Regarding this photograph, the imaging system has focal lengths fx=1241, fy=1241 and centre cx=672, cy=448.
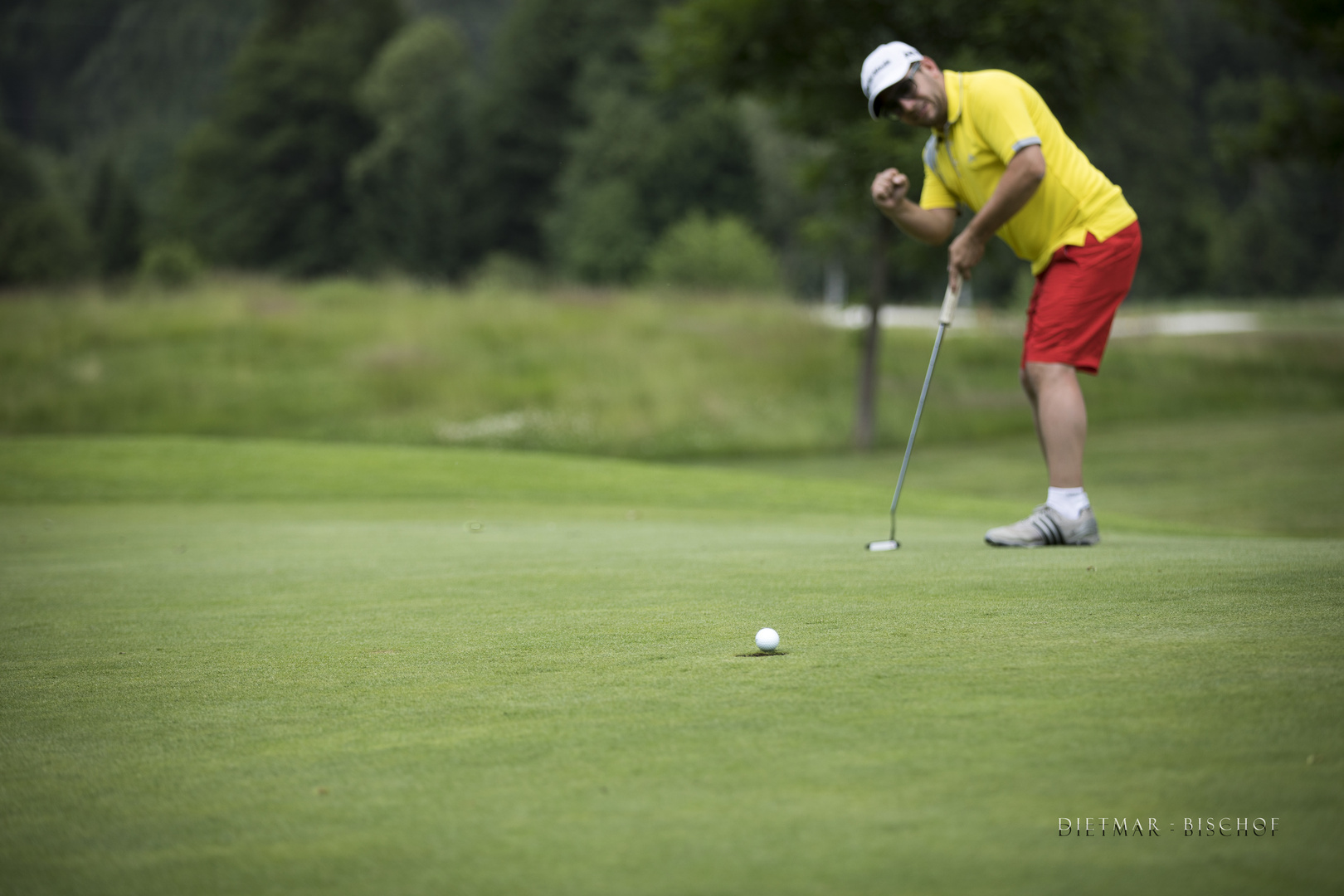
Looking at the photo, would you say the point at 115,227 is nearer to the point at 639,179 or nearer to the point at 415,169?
the point at 415,169

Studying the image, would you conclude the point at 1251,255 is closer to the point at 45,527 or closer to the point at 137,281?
the point at 137,281

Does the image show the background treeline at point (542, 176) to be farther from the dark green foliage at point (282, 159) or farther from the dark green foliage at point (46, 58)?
the dark green foliage at point (46, 58)

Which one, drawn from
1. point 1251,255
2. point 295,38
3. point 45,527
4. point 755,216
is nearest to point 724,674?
point 45,527

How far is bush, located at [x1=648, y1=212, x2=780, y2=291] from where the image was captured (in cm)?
3603

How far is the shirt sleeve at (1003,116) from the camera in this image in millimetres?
5238

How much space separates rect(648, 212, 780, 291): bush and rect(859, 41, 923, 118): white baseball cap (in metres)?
29.0

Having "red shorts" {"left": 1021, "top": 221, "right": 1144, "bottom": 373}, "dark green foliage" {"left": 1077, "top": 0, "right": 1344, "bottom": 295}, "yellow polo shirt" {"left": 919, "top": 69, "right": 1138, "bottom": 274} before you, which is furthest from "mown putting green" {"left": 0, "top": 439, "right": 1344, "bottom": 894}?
"dark green foliage" {"left": 1077, "top": 0, "right": 1344, "bottom": 295}

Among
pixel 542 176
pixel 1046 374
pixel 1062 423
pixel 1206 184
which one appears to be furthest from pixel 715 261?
pixel 1206 184

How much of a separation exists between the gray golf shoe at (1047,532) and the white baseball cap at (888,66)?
190cm

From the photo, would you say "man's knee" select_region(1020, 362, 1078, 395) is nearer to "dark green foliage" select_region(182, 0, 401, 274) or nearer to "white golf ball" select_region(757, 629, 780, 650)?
"white golf ball" select_region(757, 629, 780, 650)

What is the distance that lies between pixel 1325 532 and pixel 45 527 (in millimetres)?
9359

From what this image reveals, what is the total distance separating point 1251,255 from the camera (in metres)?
62.9

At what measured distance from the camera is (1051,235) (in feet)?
18.0

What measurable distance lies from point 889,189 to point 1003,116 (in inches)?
23.5
